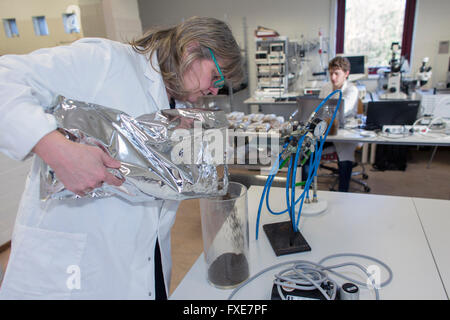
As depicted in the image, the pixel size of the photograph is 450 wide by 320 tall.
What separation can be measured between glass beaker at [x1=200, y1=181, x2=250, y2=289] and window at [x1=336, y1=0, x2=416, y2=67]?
4.45 meters

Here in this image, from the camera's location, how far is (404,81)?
3916 millimetres

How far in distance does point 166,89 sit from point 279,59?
3.38 m

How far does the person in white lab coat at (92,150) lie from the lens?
24.4 inches

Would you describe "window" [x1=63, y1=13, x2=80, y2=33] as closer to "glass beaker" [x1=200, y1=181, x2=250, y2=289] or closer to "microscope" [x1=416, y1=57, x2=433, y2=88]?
"glass beaker" [x1=200, y1=181, x2=250, y2=289]

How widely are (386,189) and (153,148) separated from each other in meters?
2.98

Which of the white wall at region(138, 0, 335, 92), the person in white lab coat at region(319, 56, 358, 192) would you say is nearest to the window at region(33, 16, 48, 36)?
the white wall at region(138, 0, 335, 92)

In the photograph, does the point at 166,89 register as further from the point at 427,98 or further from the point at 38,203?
the point at 427,98

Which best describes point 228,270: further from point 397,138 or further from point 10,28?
point 10,28

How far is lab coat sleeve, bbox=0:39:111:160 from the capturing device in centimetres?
60

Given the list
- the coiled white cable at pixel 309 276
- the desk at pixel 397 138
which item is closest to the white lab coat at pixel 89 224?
the coiled white cable at pixel 309 276
